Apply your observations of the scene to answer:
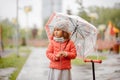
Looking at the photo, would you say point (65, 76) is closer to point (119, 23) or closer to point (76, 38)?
point (76, 38)

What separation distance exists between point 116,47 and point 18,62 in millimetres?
1740

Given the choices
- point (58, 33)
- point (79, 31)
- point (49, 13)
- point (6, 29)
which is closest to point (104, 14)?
point (49, 13)

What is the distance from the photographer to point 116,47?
19.4ft

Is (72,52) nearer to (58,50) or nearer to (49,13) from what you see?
Answer: (58,50)

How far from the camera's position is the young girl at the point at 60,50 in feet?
10.5

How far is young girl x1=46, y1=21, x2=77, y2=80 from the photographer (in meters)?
3.19

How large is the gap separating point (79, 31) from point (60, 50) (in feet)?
1.07

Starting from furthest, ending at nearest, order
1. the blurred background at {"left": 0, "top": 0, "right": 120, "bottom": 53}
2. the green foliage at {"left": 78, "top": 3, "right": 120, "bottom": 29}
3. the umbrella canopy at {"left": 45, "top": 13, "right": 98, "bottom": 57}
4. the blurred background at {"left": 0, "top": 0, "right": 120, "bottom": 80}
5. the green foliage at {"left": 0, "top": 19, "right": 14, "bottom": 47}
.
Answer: the green foliage at {"left": 0, "top": 19, "right": 14, "bottom": 47}, the green foliage at {"left": 78, "top": 3, "right": 120, "bottom": 29}, the blurred background at {"left": 0, "top": 0, "right": 120, "bottom": 53}, the blurred background at {"left": 0, "top": 0, "right": 120, "bottom": 80}, the umbrella canopy at {"left": 45, "top": 13, "right": 98, "bottom": 57}

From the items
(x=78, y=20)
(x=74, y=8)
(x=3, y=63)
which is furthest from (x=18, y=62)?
(x=78, y=20)

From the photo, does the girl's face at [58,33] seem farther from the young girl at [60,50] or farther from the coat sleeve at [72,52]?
the coat sleeve at [72,52]

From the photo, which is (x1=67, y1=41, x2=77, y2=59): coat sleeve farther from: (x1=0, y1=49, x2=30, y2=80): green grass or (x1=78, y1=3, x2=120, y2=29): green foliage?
(x1=78, y1=3, x2=120, y2=29): green foliage

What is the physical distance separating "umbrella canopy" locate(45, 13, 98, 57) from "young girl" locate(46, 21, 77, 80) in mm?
102

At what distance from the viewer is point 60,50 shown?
3197mm

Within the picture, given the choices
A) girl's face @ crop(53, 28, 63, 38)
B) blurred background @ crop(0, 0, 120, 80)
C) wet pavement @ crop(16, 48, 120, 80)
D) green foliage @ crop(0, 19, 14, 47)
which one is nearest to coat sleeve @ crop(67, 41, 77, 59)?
girl's face @ crop(53, 28, 63, 38)
